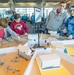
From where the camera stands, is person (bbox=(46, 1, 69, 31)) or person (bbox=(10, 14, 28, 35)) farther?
person (bbox=(10, 14, 28, 35))

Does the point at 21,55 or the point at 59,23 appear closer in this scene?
the point at 21,55

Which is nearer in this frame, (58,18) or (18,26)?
(58,18)

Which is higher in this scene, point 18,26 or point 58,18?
point 58,18

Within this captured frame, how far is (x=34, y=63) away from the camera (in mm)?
1098

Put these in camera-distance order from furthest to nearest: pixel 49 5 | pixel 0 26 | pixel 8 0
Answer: pixel 49 5
pixel 8 0
pixel 0 26

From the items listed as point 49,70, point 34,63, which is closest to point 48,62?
point 49,70

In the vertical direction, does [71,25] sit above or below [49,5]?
below

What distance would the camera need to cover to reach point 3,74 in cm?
103

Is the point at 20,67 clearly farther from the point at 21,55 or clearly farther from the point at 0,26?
the point at 0,26

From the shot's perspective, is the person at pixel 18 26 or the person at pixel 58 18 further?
the person at pixel 18 26

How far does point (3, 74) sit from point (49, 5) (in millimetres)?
16140

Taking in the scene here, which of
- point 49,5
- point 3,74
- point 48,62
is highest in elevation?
point 49,5

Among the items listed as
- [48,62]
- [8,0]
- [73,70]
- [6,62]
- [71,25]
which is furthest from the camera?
[8,0]

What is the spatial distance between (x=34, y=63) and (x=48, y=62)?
184mm
